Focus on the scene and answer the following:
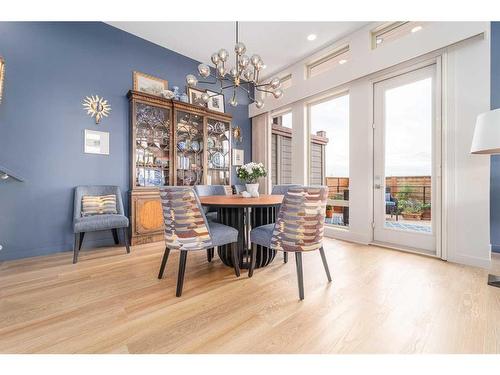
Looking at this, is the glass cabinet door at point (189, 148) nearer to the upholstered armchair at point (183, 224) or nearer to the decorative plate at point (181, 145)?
the decorative plate at point (181, 145)

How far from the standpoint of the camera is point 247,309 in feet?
5.14

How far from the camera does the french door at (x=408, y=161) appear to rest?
8.92ft

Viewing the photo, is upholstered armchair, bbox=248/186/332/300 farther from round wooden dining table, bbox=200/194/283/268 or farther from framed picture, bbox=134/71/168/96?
framed picture, bbox=134/71/168/96

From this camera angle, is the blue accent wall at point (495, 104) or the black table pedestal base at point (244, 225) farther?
the blue accent wall at point (495, 104)

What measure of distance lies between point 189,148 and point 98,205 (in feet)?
5.40

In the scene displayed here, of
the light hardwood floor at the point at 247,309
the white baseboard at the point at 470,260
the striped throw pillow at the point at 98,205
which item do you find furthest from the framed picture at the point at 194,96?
the white baseboard at the point at 470,260

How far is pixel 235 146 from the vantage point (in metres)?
4.82

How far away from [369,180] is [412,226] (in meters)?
0.81

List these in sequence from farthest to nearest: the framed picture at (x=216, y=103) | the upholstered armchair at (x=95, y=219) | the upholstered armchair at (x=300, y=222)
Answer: the framed picture at (x=216, y=103) < the upholstered armchair at (x=95, y=219) < the upholstered armchair at (x=300, y=222)

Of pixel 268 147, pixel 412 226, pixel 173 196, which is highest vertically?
pixel 268 147

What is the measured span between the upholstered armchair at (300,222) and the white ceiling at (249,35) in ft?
9.16
